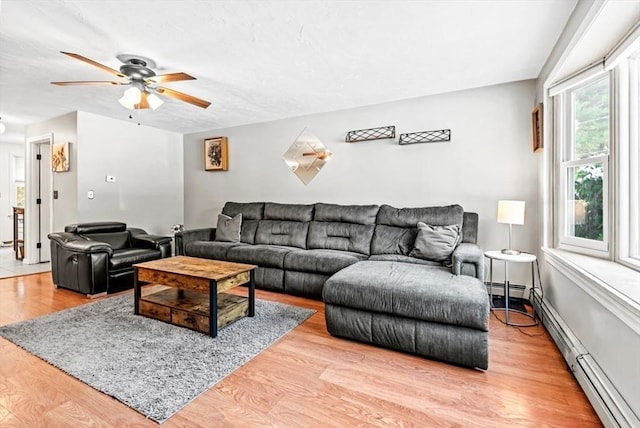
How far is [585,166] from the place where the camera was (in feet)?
7.54

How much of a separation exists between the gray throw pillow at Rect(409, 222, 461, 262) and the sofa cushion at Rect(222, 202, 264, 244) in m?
2.26

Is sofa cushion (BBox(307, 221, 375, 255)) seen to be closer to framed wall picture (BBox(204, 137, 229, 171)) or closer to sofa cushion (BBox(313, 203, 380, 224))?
sofa cushion (BBox(313, 203, 380, 224))

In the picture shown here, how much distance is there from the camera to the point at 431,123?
3631 mm

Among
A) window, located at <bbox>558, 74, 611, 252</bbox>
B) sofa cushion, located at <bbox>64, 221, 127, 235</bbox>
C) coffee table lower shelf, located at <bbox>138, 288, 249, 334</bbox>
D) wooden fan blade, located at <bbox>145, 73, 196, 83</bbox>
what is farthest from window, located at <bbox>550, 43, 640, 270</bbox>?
sofa cushion, located at <bbox>64, 221, 127, 235</bbox>

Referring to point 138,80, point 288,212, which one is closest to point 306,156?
point 288,212

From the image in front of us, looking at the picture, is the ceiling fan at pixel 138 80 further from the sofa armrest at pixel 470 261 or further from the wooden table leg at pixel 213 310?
the sofa armrest at pixel 470 261

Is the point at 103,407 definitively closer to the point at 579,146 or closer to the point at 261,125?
the point at 579,146

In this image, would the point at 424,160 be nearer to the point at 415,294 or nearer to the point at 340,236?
the point at 340,236

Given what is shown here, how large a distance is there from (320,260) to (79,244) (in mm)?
2610

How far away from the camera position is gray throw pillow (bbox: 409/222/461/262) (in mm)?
2945

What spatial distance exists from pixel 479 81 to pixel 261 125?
3.06 meters

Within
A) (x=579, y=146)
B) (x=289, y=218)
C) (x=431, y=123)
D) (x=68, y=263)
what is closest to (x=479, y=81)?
(x=431, y=123)

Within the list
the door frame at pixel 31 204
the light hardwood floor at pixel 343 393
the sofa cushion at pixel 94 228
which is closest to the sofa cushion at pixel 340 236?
the light hardwood floor at pixel 343 393

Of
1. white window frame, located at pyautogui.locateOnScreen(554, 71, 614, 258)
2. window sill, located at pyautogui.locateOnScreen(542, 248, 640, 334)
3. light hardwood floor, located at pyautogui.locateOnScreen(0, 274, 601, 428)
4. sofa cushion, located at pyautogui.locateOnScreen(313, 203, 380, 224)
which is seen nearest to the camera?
window sill, located at pyautogui.locateOnScreen(542, 248, 640, 334)
